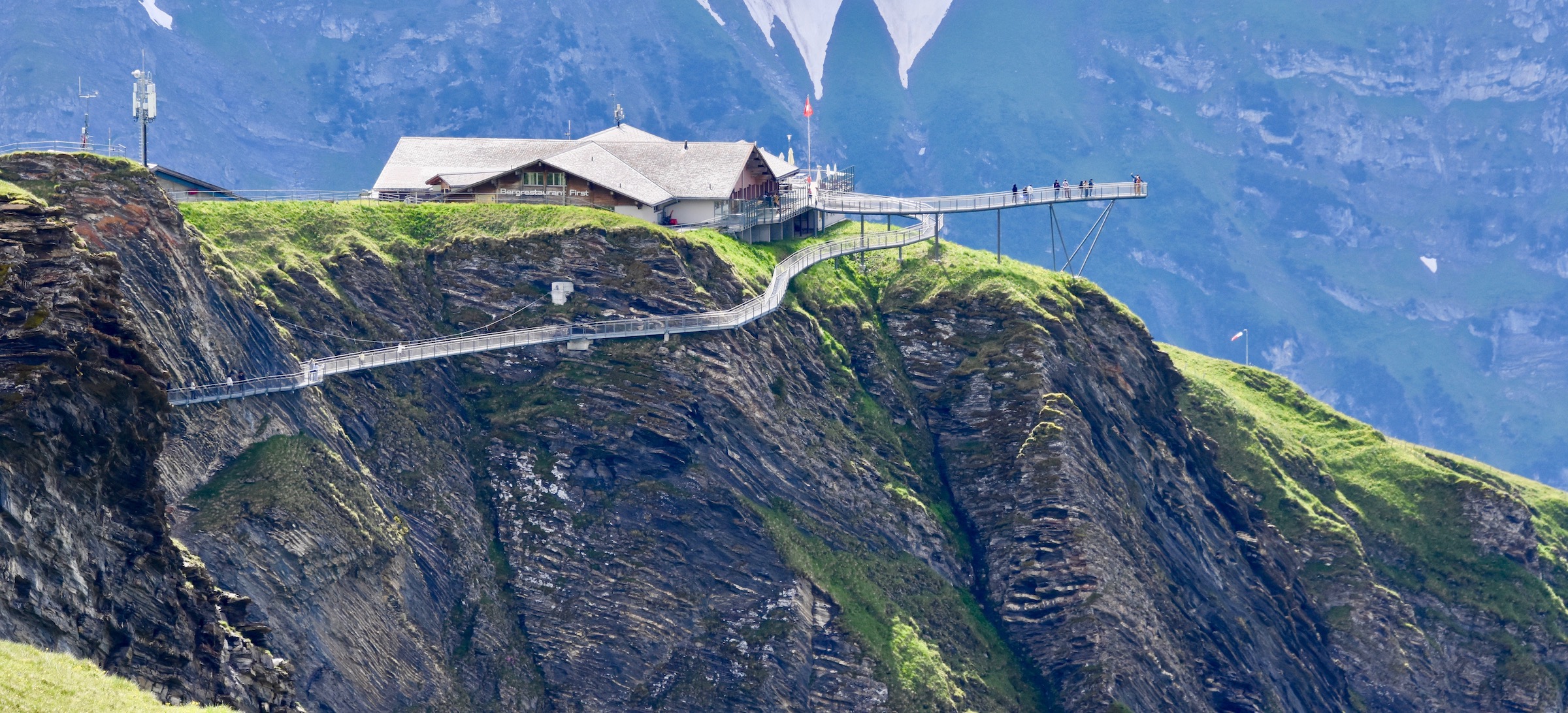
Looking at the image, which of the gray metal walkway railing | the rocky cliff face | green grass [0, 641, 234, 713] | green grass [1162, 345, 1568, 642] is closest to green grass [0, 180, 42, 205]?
the rocky cliff face

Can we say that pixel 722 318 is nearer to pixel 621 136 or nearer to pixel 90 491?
pixel 621 136

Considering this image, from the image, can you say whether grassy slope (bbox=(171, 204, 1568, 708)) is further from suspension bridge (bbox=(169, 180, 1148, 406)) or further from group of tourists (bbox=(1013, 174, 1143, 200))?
group of tourists (bbox=(1013, 174, 1143, 200))

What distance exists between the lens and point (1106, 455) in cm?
14325

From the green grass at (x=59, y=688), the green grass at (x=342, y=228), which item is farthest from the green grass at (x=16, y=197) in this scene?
the green grass at (x=342, y=228)

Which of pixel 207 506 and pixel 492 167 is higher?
pixel 492 167

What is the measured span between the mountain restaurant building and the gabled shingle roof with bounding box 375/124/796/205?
0.27 ft

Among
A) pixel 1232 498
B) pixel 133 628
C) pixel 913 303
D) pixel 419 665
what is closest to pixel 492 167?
pixel 913 303

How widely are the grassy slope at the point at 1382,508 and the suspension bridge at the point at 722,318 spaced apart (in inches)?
723

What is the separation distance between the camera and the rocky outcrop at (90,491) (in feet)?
259

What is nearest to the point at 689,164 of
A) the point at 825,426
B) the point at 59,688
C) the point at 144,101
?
the point at 825,426

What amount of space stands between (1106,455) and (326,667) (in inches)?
2132

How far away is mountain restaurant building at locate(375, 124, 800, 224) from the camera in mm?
141500

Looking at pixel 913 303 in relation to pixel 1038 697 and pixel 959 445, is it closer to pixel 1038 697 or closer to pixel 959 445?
pixel 959 445

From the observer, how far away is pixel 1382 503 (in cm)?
15925
